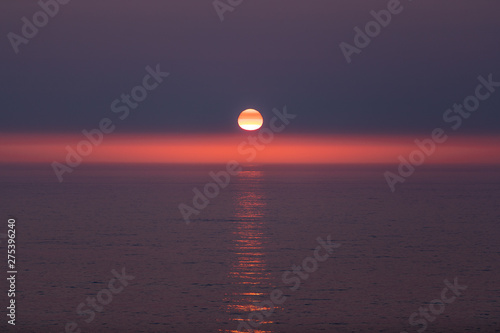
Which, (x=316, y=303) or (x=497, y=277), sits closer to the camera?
(x=316, y=303)

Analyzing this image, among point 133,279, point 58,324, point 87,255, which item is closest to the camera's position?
point 58,324

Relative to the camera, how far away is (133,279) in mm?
40312

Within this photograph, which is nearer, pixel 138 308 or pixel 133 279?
pixel 138 308

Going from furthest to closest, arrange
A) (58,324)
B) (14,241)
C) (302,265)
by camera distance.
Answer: (14,241) < (302,265) < (58,324)

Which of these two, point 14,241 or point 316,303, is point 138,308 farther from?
point 14,241

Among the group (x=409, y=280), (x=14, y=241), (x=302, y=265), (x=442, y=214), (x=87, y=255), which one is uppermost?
(x=442, y=214)

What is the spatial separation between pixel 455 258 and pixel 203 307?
2392 cm

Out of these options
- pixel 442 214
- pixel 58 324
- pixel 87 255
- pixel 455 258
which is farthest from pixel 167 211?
pixel 58 324

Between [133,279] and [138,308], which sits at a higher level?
[133,279]

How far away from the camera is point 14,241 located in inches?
2306

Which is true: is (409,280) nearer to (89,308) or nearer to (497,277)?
(497,277)

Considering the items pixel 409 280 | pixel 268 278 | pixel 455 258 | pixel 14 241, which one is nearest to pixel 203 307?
pixel 268 278

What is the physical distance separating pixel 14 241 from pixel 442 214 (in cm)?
5502

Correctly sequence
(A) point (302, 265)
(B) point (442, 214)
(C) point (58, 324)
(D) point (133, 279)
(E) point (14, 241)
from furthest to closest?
(B) point (442, 214) < (E) point (14, 241) < (A) point (302, 265) < (D) point (133, 279) < (C) point (58, 324)
